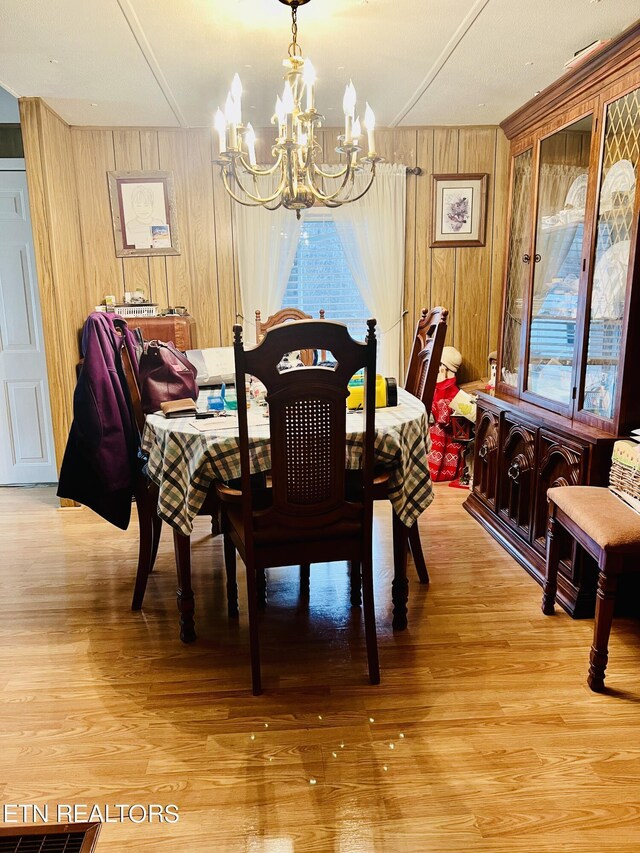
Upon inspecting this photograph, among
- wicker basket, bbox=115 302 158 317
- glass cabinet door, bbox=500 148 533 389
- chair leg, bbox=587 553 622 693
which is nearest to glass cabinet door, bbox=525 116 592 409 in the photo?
glass cabinet door, bbox=500 148 533 389

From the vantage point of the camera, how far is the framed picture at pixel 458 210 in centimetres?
A: 428

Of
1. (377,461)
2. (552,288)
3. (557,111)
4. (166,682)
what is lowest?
(166,682)

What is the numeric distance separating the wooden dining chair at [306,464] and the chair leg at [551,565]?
82 cm

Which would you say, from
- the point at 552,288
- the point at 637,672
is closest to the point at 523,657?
the point at 637,672

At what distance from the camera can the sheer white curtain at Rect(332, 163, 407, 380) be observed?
425cm

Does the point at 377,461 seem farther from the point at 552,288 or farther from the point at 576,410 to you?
the point at 552,288

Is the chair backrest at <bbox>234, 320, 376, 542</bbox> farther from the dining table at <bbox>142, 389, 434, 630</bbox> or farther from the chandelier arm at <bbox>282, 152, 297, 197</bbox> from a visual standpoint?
the chandelier arm at <bbox>282, 152, 297, 197</bbox>

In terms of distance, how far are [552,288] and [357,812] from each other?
7.69 ft

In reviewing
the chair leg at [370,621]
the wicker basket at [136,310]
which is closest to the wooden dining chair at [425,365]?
the chair leg at [370,621]

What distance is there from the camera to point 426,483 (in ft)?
7.20

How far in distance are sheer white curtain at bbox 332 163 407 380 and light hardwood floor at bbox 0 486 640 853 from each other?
2232 millimetres

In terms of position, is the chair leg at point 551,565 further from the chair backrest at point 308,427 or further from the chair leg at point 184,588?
the chair leg at point 184,588

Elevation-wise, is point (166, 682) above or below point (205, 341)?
below

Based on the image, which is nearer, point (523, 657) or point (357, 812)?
point (357, 812)
